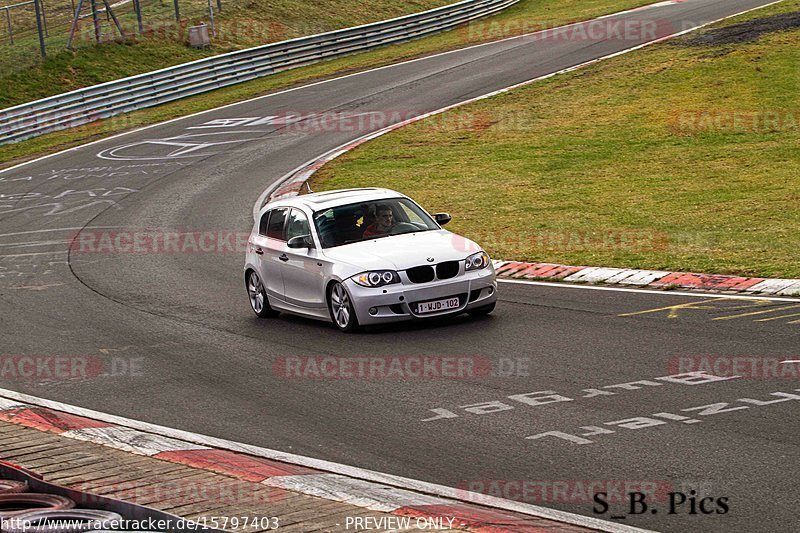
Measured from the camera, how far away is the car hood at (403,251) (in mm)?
13805

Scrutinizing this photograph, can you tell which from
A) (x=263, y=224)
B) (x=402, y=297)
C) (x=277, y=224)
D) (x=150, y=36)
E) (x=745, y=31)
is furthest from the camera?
(x=150, y=36)

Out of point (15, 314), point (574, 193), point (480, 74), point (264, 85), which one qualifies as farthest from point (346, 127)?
point (15, 314)

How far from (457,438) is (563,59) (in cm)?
3374

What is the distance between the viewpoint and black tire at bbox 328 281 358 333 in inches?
541

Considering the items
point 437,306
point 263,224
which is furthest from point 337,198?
point 437,306

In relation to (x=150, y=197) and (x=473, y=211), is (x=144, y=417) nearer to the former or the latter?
(x=473, y=211)

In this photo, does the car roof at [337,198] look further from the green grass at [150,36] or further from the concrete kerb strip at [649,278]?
the green grass at [150,36]

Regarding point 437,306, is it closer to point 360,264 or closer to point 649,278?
point 360,264

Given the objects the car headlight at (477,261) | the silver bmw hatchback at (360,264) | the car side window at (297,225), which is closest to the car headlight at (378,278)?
the silver bmw hatchback at (360,264)

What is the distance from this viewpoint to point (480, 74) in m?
40.4

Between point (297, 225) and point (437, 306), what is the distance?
108 inches

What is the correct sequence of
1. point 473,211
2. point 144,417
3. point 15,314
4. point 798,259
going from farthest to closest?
point 473,211 → point 15,314 → point 798,259 → point 144,417

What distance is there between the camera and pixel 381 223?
592 inches

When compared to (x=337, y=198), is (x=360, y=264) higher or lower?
lower
